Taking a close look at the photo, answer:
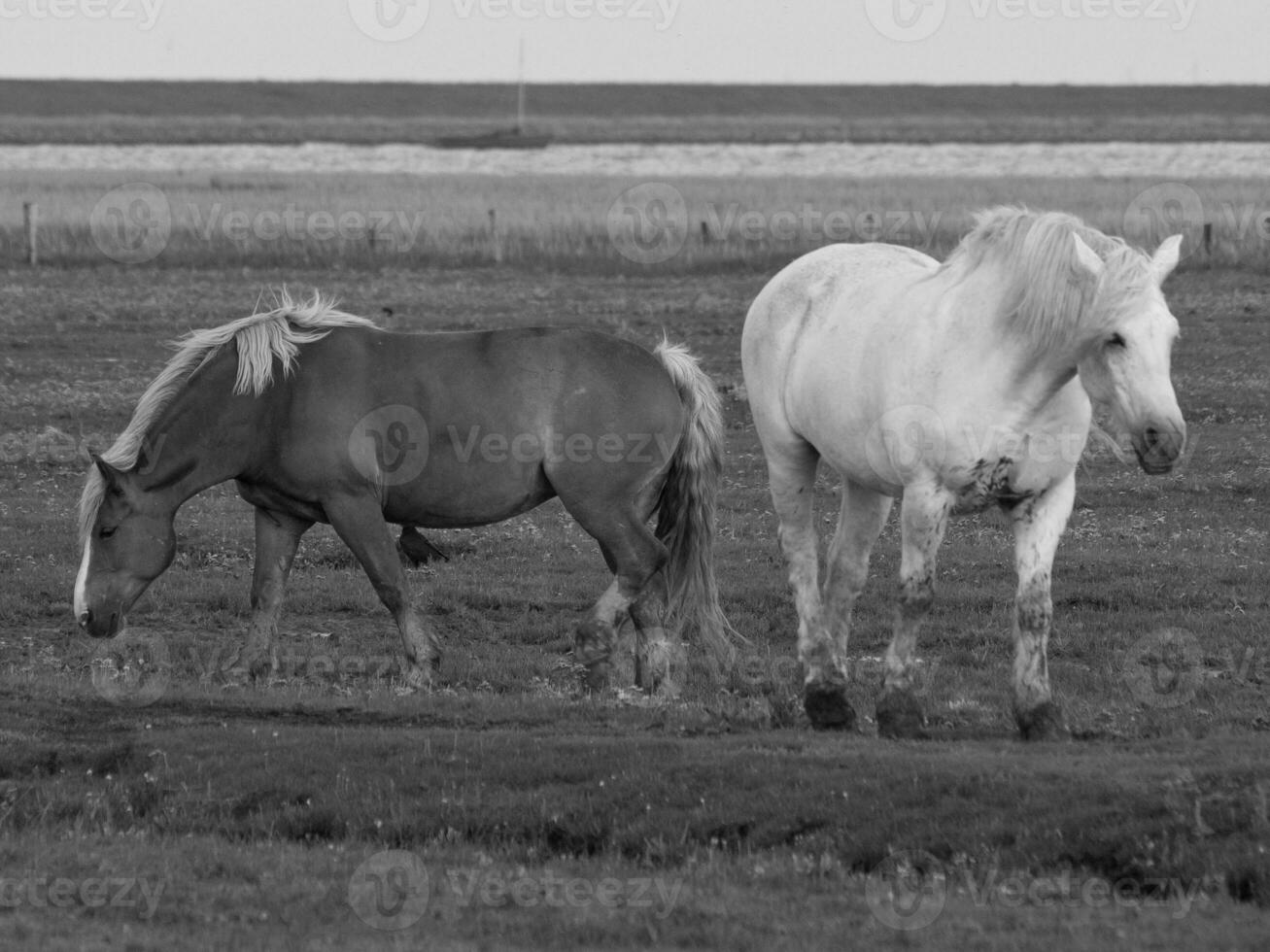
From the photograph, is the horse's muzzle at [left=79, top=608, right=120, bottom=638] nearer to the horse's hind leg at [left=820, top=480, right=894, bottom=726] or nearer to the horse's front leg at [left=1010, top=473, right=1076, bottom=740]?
the horse's hind leg at [left=820, top=480, right=894, bottom=726]

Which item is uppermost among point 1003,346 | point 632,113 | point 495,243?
point 1003,346

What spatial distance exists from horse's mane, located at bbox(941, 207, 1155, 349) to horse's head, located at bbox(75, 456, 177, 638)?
495 centimetres

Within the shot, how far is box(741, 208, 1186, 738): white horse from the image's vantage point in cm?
799

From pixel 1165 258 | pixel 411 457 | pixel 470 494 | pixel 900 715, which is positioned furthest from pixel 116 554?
pixel 1165 258

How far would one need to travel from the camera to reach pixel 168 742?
887 cm

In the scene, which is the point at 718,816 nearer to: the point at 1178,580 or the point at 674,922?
the point at 674,922

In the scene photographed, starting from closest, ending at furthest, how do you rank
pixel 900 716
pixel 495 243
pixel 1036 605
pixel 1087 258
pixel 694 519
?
1. pixel 1087 258
2. pixel 1036 605
3. pixel 900 716
4. pixel 694 519
5. pixel 495 243

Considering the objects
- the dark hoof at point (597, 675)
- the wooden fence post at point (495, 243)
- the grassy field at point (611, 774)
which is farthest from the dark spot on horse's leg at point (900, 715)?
the wooden fence post at point (495, 243)

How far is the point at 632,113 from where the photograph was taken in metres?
103

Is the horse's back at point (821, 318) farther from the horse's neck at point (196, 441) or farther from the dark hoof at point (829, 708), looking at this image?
the horse's neck at point (196, 441)

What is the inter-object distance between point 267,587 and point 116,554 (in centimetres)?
90

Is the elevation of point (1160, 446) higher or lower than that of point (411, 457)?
higher

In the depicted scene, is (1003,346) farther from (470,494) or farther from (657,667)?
(470,494)

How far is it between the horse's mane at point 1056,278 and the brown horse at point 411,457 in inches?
112
